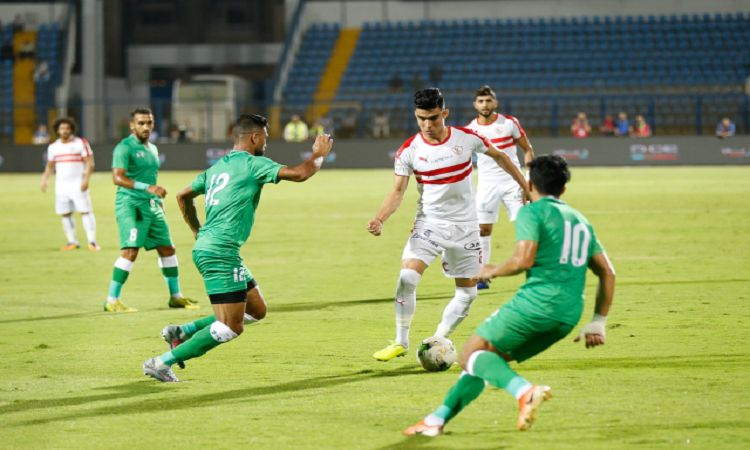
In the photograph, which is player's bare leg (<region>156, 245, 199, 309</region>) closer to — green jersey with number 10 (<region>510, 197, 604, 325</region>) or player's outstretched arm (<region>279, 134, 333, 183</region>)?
player's outstretched arm (<region>279, 134, 333, 183</region>)

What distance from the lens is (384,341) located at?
771cm

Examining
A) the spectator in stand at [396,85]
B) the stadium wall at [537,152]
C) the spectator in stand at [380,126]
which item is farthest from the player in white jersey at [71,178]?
the spectator in stand at [396,85]

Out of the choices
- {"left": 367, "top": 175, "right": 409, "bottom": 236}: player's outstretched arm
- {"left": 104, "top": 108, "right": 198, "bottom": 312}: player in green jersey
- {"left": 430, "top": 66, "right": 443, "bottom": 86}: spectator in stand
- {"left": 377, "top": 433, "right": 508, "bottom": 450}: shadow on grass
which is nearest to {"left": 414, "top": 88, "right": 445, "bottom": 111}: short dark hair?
{"left": 367, "top": 175, "right": 409, "bottom": 236}: player's outstretched arm

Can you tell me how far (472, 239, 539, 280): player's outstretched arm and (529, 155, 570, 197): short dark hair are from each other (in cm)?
37

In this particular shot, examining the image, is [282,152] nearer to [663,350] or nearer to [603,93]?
[603,93]

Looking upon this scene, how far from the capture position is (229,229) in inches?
243

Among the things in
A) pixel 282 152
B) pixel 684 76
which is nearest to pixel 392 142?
pixel 282 152

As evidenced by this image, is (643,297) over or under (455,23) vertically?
under

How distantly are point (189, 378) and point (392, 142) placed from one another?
94.7 ft

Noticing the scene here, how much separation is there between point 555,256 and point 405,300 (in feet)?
7.76

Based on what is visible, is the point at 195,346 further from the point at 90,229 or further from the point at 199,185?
the point at 90,229

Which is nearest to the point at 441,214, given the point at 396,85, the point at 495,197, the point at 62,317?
the point at 495,197

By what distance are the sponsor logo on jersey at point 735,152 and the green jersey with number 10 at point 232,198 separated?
30.5 meters

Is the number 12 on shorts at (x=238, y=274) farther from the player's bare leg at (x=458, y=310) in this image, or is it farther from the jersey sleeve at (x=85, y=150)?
the jersey sleeve at (x=85, y=150)
